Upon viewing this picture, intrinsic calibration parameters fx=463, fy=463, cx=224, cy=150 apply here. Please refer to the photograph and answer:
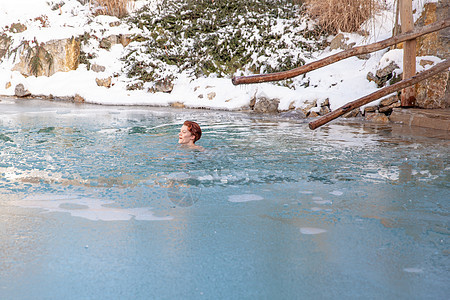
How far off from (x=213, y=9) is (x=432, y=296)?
14.4m

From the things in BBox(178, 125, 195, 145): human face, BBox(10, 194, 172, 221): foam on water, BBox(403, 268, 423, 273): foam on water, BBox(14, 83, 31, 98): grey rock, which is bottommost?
BBox(403, 268, 423, 273): foam on water

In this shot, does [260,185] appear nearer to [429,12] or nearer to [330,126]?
[330,126]

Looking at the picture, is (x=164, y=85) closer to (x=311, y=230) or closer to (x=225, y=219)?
(x=225, y=219)

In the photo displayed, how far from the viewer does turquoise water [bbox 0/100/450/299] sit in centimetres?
237

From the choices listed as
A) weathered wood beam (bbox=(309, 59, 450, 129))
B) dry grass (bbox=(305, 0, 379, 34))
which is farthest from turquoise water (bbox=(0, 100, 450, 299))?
dry grass (bbox=(305, 0, 379, 34))

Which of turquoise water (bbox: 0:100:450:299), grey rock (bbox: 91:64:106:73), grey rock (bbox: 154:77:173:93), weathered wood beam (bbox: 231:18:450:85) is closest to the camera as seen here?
turquoise water (bbox: 0:100:450:299)

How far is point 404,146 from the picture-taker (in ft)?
20.4

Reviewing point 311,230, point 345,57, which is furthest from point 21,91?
point 311,230

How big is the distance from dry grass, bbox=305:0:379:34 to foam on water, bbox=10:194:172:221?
32.5ft

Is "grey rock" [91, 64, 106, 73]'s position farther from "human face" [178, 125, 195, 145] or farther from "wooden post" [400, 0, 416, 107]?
"wooden post" [400, 0, 416, 107]

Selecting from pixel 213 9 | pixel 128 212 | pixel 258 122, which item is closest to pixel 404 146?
pixel 258 122

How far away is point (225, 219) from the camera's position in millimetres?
3379

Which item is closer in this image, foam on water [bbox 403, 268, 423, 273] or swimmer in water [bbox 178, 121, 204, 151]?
foam on water [bbox 403, 268, 423, 273]

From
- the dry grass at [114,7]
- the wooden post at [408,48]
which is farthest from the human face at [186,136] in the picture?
the dry grass at [114,7]
